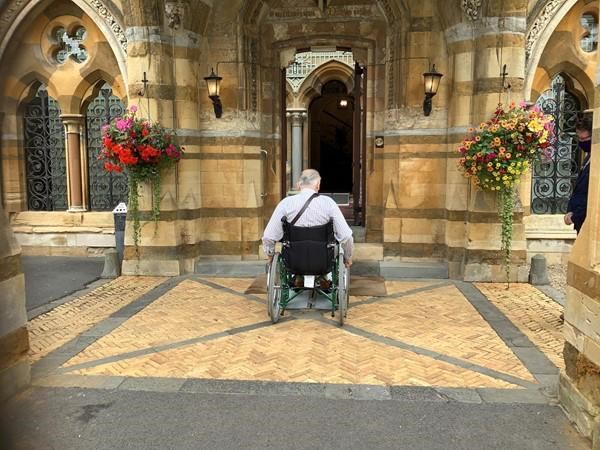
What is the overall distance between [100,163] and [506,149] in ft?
24.5

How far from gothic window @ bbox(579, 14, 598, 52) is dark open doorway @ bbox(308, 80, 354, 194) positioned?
13807 millimetres

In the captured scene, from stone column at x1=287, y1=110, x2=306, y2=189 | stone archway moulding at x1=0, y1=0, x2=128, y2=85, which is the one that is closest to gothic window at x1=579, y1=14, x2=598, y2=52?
stone archway moulding at x1=0, y1=0, x2=128, y2=85

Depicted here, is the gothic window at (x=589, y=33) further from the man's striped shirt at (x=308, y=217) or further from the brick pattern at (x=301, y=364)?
the brick pattern at (x=301, y=364)

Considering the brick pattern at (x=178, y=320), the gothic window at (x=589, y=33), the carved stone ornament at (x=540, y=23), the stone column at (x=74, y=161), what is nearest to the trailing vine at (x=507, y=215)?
the carved stone ornament at (x=540, y=23)

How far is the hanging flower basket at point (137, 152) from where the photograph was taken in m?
7.43

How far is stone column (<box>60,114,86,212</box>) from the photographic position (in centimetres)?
977

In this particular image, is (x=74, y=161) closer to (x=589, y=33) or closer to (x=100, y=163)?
(x=100, y=163)

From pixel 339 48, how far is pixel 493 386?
679 centimetres

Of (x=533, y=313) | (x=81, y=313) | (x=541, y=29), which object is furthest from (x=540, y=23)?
(x=81, y=313)

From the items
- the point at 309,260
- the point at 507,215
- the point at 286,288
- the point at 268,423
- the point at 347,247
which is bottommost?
the point at 268,423

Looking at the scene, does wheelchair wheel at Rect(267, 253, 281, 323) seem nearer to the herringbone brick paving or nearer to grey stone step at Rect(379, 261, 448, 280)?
the herringbone brick paving

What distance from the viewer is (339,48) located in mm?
9062

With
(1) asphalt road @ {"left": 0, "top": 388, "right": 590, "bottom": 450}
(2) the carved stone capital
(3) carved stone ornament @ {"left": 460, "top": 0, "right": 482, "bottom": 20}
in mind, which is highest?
(3) carved stone ornament @ {"left": 460, "top": 0, "right": 482, "bottom": 20}

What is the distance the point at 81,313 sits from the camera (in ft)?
19.9
